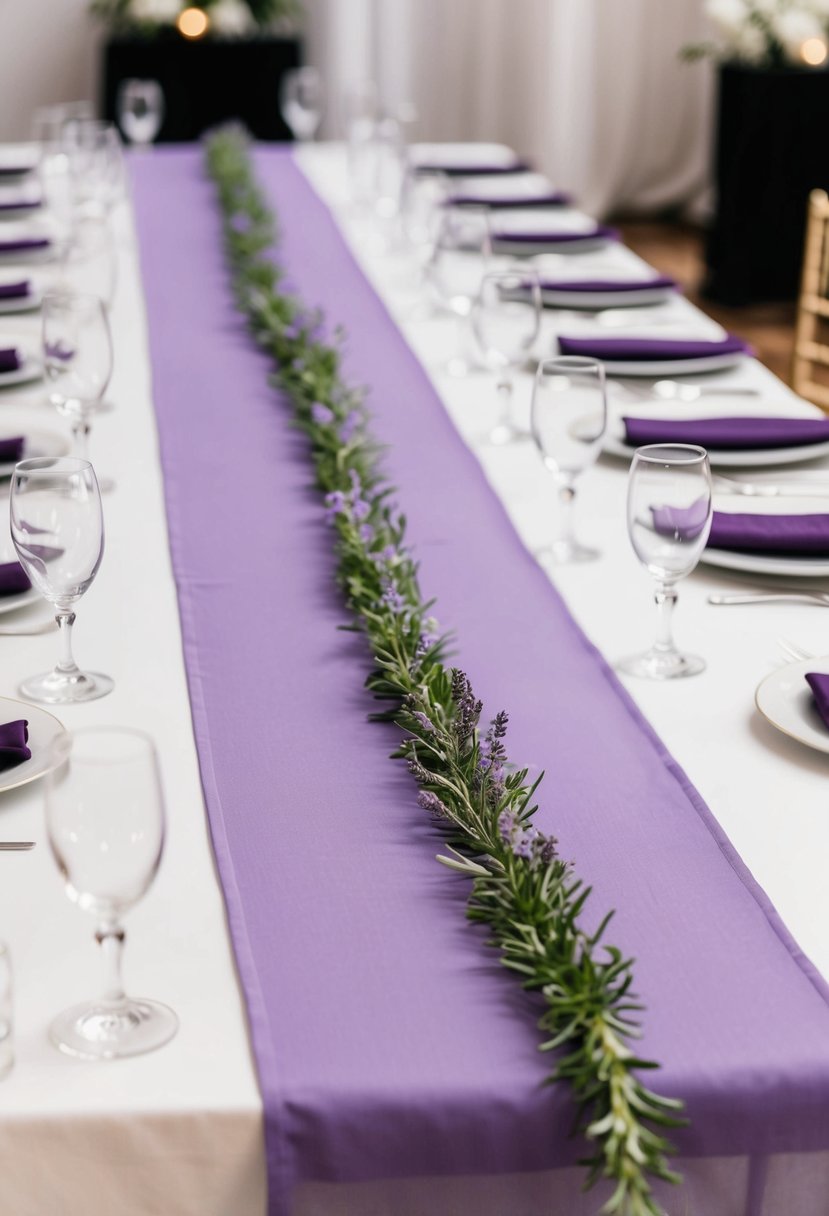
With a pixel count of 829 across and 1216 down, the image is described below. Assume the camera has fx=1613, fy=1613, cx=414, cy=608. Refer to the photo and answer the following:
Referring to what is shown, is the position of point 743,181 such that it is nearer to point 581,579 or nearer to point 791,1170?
point 581,579

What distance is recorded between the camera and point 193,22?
6754mm

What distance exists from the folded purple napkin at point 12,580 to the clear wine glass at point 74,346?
15.9 inches

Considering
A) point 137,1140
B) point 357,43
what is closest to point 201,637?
point 137,1140

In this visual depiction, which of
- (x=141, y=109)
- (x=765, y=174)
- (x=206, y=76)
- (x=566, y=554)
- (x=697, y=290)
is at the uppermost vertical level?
(x=141, y=109)

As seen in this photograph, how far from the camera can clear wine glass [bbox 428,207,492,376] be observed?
2.30 metres

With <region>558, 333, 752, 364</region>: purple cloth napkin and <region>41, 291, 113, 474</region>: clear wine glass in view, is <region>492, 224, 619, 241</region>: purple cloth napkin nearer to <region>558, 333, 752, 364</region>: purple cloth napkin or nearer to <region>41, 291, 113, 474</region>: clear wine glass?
<region>558, 333, 752, 364</region>: purple cloth napkin

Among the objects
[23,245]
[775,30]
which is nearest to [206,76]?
[775,30]

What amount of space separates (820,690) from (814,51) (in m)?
5.31

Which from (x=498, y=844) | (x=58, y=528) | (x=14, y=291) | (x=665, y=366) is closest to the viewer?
(x=498, y=844)

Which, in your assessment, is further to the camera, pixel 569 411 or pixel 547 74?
pixel 547 74

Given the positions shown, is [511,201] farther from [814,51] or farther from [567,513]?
[814,51]

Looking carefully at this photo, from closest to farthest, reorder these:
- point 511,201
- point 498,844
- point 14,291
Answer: point 498,844 < point 14,291 < point 511,201

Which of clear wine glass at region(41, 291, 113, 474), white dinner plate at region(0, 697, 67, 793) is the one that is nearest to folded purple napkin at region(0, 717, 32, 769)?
white dinner plate at region(0, 697, 67, 793)

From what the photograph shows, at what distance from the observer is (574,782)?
121 centimetres
